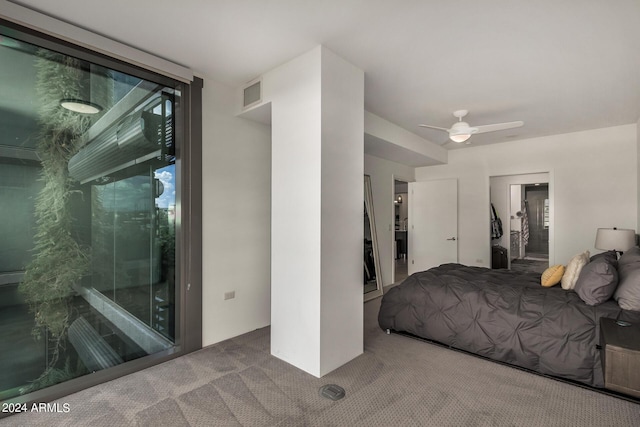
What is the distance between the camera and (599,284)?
2.39 meters

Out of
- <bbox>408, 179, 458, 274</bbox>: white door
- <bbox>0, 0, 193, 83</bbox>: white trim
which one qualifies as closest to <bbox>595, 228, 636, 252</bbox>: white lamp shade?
<bbox>408, 179, 458, 274</bbox>: white door

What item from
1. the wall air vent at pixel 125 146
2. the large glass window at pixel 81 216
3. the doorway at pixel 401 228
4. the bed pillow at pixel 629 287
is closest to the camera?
the large glass window at pixel 81 216

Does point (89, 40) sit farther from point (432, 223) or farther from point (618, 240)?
point (618, 240)

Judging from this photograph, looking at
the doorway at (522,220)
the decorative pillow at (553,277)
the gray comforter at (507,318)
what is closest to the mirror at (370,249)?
the gray comforter at (507,318)

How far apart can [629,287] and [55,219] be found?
174 inches

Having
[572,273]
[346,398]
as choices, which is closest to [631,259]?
[572,273]

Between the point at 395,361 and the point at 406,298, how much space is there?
2.39ft

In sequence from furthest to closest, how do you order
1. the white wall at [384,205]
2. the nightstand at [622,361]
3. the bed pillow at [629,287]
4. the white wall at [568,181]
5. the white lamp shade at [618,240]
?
the white wall at [384,205] < the white wall at [568,181] < the white lamp shade at [618,240] < the bed pillow at [629,287] < the nightstand at [622,361]

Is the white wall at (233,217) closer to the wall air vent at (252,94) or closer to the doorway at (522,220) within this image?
the wall air vent at (252,94)

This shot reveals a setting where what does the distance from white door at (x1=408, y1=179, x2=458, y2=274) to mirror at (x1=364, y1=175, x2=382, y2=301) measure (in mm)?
1621

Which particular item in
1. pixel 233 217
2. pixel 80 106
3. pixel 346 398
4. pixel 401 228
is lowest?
pixel 346 398

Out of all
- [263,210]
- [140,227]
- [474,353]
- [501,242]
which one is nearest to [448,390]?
[474,353]

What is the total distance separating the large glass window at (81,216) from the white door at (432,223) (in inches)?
189

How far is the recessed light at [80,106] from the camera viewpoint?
2288mm
